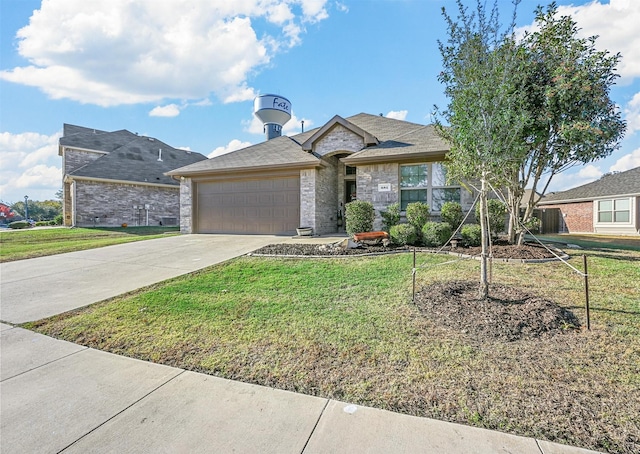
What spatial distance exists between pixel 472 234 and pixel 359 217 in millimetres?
3397

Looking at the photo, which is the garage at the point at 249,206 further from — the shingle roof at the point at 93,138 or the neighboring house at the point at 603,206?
the neighboring house at the point at 603,206

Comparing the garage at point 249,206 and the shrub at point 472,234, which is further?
the garage at point 249,206

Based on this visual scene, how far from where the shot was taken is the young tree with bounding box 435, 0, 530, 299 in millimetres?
4082

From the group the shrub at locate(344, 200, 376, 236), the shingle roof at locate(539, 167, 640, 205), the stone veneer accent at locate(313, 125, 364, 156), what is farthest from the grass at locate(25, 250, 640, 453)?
the shingle roof at locate(539, 167, 640, 205)

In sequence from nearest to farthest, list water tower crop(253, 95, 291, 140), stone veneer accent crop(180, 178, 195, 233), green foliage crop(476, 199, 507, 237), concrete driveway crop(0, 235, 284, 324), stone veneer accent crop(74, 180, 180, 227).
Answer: concrete driveway crop(0, 235, 284, 324), green foliage crop(476, 199, 507, 237), stone veneer accent crop(180, 178, 195, 233), stone veneer accent crop(74, 180, 180, 227), water tower crop(253, 95, 291, 140)

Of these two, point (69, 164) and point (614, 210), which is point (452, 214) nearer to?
point (614, 210)

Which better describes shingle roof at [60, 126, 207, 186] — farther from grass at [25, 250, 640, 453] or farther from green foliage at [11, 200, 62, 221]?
green foliage at [11, 200, 62, 221]

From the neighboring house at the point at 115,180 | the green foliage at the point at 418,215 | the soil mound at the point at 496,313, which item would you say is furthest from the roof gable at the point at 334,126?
the neighboring house at the point at 115,180

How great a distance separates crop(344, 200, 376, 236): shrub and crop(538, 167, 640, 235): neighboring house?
16.2 m

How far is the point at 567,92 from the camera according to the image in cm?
620

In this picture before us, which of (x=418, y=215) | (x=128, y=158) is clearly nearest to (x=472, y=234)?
(x=418, y=215)

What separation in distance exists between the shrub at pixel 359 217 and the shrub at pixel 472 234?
291 centimetres

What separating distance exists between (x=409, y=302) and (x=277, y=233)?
362 inches

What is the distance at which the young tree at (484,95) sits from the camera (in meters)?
4.08
